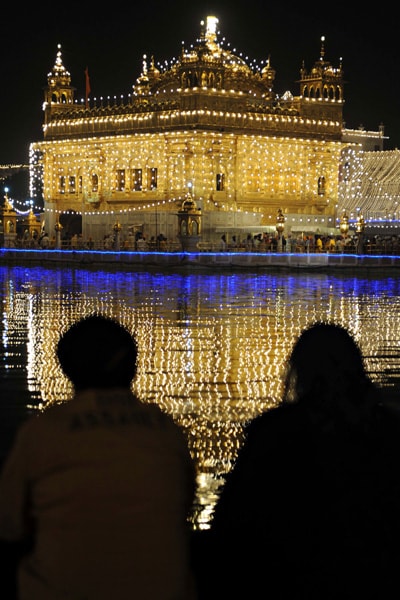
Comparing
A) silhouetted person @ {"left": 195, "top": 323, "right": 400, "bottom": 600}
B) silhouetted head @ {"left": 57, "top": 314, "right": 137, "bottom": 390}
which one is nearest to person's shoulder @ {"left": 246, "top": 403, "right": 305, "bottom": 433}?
silhouetted person @ {"left": 195, "top": 323, "right": 400, "bottom": 600}

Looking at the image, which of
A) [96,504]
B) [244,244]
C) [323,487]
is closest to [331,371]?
[323,487]

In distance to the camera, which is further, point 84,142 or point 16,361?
point 84,142

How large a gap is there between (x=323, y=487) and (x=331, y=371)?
366mm

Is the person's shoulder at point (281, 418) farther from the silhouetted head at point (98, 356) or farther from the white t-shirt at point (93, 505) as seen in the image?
the white t-shirt at point (93, 505)

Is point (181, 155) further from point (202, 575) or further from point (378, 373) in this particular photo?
point (202, 575)

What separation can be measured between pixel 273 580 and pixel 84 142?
157ft

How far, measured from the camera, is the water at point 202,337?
8.60 m

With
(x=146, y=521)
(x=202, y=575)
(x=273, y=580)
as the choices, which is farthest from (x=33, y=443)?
(x=202, y=575)

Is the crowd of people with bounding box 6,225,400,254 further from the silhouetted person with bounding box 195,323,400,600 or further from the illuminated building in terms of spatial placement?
the silhouetted person with bounding box 195,323,400,600

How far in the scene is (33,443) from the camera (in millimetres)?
2967

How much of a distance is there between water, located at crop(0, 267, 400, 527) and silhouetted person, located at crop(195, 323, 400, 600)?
6.60ft

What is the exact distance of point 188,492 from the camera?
317 centimetres

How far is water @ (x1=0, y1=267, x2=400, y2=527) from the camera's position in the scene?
8.60m

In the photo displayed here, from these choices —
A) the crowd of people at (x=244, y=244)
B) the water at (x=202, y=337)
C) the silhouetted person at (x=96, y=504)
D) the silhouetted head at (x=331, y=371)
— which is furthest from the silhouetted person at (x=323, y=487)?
the crowd of people at (x=244, y=244)
